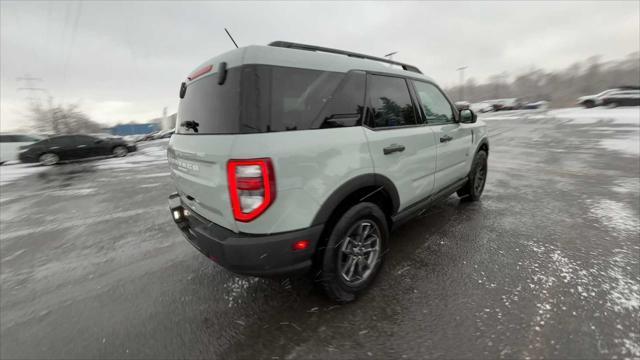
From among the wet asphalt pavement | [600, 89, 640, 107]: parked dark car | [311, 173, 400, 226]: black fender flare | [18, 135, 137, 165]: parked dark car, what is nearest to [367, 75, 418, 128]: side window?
[311, 173, 400, 226]: black fender flare

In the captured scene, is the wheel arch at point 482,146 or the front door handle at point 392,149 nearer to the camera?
the front door handle at point 392,149

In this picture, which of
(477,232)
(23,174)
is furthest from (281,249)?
(23,174)

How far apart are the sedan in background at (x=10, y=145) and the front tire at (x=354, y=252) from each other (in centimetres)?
1892

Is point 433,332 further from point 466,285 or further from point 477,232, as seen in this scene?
point 477,232

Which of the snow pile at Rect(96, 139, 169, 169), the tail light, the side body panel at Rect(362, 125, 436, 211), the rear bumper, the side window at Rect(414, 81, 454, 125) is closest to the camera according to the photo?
the tail light

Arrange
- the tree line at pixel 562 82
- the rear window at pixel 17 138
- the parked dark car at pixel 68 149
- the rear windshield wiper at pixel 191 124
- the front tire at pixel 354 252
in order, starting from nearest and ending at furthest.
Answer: the front tire at pixel 354 252 < the rear windshield wiper at pixel 191 124 < the parked dark car at pixel 68 149 < the rear window at pixel 17 138 < the tree line at pixel 562 82

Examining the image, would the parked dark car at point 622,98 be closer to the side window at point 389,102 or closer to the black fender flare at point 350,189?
the side window at point 389,102

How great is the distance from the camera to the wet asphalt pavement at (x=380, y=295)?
195 cm

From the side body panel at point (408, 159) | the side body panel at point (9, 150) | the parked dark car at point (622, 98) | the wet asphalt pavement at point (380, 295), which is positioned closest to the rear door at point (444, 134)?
the side body panel at point (408, 159)

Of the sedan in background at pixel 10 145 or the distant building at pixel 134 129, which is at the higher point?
the distant building at pixel 134 129

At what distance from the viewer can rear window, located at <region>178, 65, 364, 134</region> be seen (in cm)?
186

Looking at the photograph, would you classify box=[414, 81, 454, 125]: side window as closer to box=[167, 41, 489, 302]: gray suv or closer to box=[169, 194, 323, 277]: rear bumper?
box=[167, 41, 489, 302]: gray suv

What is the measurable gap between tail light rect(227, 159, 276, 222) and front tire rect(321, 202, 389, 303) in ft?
2.18

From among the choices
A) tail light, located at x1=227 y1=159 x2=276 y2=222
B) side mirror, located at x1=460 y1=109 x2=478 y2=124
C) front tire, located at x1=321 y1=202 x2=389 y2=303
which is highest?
side mirror, located at x1=460 y1=109 x2=478 y2=124
